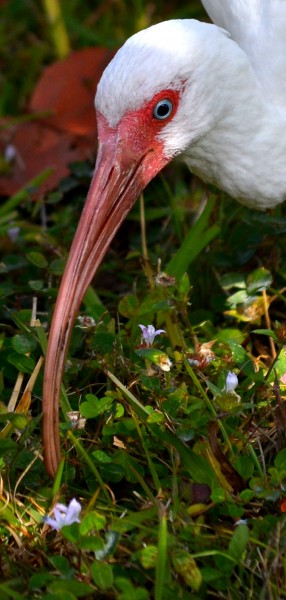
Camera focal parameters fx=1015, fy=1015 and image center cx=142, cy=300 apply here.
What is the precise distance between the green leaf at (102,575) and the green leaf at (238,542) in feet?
0.85

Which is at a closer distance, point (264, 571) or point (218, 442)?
point (264, 571)

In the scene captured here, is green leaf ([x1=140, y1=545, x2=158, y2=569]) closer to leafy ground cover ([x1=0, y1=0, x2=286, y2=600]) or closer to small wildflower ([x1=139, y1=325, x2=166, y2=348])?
leafy ground cover ([x1=0, y1=0, x2=286, y2=600])

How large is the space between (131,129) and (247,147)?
1.26 ft

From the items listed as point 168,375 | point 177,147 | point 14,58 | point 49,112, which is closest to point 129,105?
point 177,147

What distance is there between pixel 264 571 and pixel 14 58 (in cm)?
334

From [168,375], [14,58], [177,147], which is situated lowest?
[14,58]

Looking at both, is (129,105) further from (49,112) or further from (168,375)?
(49,112)

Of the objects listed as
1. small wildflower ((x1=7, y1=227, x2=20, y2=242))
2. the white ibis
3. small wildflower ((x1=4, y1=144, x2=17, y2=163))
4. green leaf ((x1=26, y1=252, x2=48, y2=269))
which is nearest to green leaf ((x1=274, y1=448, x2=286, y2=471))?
the white ibis

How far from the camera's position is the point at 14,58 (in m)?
4.84

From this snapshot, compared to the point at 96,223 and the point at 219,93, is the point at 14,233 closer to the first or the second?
the point at 96,223

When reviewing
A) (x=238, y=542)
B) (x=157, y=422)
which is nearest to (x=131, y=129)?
(x=157, y=422)

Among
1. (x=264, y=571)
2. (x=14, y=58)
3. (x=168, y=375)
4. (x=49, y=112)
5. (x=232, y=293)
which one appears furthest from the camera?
(x=14, y=58)

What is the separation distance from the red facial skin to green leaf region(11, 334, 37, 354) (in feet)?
0.59

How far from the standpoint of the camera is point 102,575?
203 centimetres
